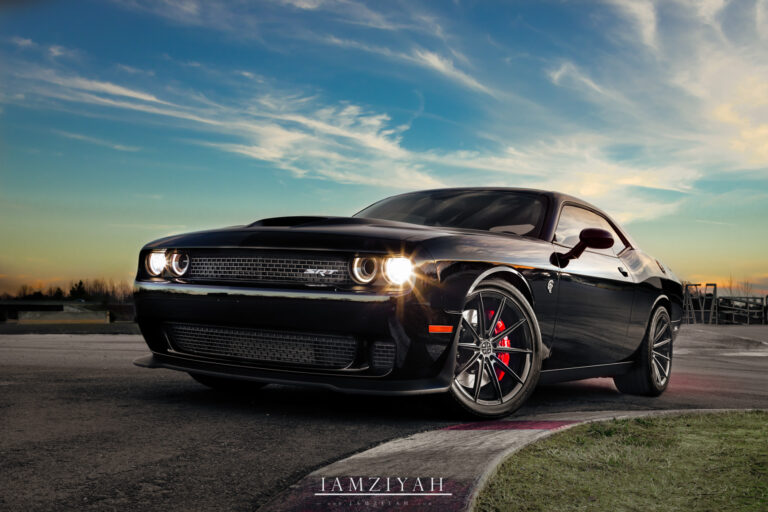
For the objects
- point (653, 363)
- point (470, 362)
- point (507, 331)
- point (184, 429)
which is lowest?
point (184, 429)

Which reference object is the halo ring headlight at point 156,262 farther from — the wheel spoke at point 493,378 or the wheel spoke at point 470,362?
the wheel spoke at point 493,378

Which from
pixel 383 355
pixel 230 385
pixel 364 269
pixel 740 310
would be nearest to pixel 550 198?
pixel 364 269

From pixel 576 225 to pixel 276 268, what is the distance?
2.42 metres

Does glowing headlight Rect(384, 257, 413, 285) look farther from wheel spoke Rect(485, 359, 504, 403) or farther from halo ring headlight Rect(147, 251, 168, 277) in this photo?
halo ring headlight Rect(147, 251, 168, 277)

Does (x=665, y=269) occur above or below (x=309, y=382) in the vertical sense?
above

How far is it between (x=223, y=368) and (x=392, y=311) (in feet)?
3.41

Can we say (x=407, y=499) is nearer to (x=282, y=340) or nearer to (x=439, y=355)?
(x=439, y=355)

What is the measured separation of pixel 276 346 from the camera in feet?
12.3

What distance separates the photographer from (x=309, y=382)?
3637mm

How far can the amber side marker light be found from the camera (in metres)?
3.57

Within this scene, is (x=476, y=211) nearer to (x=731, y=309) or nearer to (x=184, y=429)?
(x=184, y=429)

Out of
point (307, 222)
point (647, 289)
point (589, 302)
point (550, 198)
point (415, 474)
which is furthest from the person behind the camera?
A: point (647, 289)

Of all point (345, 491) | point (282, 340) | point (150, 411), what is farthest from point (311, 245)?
point (345, 491)

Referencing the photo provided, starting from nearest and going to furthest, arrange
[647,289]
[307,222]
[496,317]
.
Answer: [496,317] → [307,222] → [647,289]
